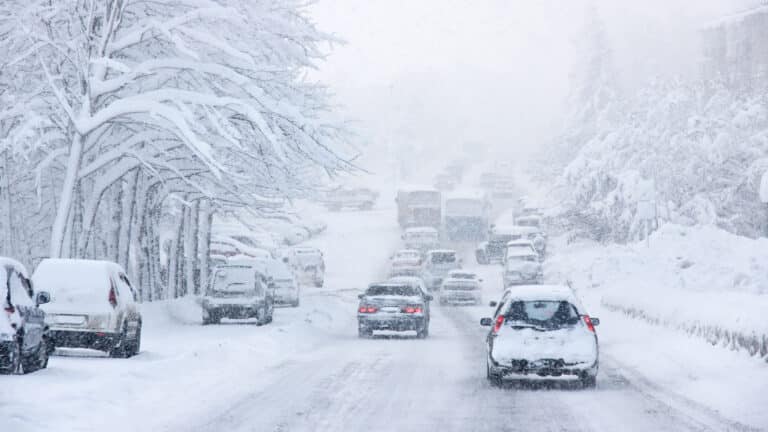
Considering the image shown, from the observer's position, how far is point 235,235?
211 ft

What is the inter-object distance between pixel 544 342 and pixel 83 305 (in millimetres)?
7965

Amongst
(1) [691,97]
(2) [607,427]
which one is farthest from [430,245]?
(2) [607,427]

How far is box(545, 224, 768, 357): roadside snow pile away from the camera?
72.6ft

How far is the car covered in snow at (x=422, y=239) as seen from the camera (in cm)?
7375

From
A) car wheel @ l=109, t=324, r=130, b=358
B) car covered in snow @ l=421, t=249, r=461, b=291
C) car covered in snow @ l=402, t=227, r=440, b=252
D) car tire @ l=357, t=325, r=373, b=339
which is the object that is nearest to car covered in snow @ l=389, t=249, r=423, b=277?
car covered in snow @ l=421, t=249, r=461, b=291

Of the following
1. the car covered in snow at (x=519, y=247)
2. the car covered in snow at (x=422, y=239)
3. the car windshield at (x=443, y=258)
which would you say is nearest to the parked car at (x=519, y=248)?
the car covered in snow at (x=519, y=247)

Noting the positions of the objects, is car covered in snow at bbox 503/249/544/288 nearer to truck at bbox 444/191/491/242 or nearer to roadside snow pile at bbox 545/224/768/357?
roadside snow pile at bbox 545/224/768/357

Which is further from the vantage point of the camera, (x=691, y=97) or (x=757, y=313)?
(x=691, y=97)

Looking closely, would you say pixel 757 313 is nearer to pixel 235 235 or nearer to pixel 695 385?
pixel 695 385

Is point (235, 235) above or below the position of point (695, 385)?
above

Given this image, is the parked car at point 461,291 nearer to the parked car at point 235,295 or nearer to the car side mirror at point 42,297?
the parked car at point 235,295

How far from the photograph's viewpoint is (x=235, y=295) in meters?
34.4

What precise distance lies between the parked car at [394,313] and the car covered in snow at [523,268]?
22137 mm

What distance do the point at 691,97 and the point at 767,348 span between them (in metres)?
59.2
